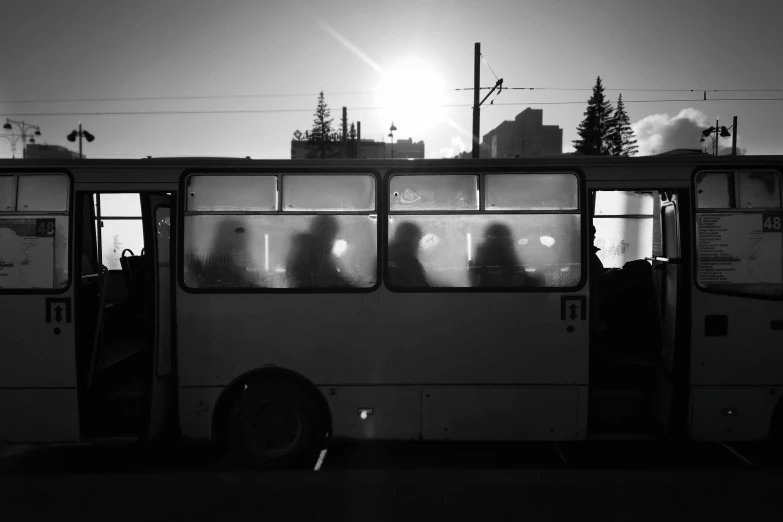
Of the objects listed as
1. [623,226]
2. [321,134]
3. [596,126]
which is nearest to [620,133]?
[596,126]

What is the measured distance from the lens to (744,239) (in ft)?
17.8

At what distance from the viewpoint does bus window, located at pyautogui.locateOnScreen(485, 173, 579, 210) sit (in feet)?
17.9

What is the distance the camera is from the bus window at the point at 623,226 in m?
6.75

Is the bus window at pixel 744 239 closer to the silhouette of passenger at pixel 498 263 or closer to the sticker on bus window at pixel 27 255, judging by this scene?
the silhouette of passenger at pixel 498 263

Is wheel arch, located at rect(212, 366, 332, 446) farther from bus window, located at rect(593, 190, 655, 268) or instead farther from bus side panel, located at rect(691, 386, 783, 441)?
bus window, located at rect(593, 190, 655, 268)

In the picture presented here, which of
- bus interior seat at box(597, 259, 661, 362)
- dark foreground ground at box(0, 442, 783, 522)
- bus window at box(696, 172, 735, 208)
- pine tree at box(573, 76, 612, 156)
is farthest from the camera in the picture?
pine tree at box(573, 76, 612, 156)

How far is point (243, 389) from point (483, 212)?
2.92 m

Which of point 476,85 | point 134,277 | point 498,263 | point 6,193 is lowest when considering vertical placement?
point 134,277

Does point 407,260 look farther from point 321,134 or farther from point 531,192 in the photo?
point 321,134

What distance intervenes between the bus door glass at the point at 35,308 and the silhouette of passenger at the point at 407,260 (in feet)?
10.2

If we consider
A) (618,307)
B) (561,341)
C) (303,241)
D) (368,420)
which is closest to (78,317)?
(303,241)

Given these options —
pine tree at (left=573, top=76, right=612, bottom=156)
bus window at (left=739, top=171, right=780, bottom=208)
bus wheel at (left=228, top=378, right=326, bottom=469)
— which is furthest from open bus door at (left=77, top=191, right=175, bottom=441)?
pine tree at (left=573, top=76, right=612, bottom=156)

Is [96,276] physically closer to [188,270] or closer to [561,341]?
[188,270]

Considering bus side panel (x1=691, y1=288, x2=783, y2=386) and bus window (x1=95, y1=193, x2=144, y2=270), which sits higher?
bus window (x1=95, y1=193, x2=144, y2=270)
